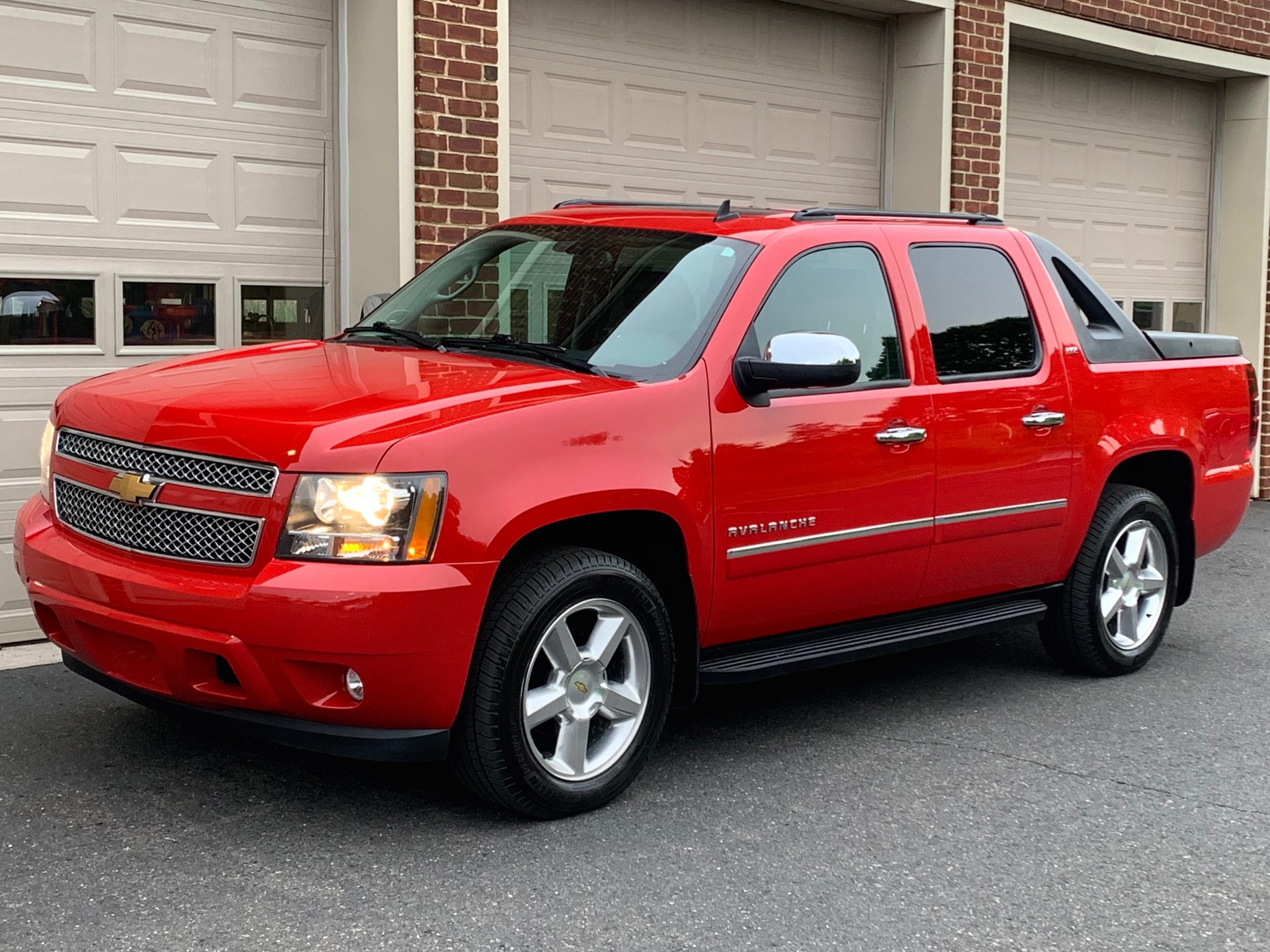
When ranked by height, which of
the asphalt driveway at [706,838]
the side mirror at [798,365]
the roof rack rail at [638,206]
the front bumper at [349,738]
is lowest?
the asphalt driveway at [706,838]

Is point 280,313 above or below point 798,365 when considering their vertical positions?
above

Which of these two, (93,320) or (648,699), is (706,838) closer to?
(648,699)

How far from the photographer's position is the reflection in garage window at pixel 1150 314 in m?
Result: 13.3

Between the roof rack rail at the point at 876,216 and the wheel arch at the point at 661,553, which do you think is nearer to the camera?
the wheel arch at the point at 661,553

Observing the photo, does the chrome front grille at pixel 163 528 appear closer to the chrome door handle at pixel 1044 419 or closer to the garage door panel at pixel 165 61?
the chrome door handle at pixel 1044 419

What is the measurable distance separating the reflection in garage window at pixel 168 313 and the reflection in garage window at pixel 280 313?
0.68 feet

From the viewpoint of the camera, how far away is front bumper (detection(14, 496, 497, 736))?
3941 millimetres

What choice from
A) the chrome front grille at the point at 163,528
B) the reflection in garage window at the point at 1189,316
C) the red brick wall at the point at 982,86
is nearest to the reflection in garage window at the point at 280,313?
the chrome front grille at the point at 163,528

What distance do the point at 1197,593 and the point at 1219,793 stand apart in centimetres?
394

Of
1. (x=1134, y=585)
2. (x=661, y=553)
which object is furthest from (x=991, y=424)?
(x=661, y=553)

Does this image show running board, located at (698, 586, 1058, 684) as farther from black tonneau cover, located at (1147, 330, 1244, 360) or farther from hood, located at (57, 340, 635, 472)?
black tonneau cover, located at (1147, 330, 1244, 360)

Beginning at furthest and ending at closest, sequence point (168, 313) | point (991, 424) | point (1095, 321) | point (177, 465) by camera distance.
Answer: point (168, 313), point (1095, 321), point (991, 424), point (177, 465)

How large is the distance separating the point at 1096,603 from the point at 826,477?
1.88 metres

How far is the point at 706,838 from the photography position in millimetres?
4355
